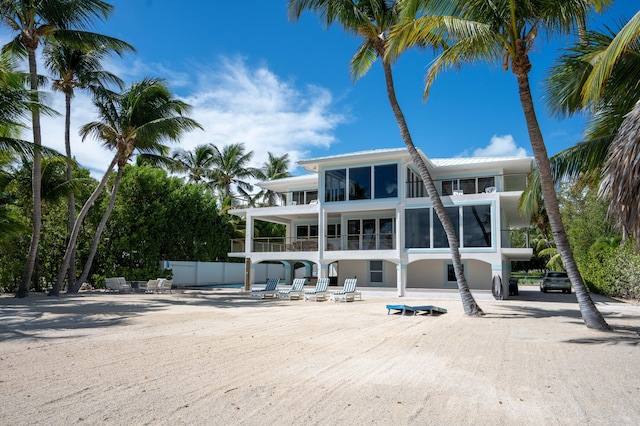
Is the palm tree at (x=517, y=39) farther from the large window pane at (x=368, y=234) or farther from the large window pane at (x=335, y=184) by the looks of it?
the large window pane at (x=335, y=184)

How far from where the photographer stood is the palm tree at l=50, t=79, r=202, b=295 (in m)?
23.1

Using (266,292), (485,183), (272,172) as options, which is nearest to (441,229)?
A: (485,183)

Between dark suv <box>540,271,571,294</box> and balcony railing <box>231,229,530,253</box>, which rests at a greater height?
balcony railing <box>231,229,530,253</box>

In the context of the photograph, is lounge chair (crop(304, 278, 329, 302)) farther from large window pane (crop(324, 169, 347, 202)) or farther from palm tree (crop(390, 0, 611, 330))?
palm tree (crop(390, 0, 611, 330))

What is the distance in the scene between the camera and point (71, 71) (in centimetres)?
2409

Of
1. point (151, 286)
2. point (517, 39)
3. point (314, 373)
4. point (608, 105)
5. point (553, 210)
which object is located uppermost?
point (517, 39)

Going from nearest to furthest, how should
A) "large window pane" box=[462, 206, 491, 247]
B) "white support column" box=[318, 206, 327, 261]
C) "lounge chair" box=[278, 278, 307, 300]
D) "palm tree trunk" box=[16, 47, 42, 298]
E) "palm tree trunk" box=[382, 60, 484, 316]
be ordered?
1. "palm tree trunk" box=[382, 60, 484, 316]
2. "palm tree trunk" box=[16, 47, 42, 298]
3. "lounge chair" box=[278, 278, 307, 300]
4. "large window pane" box=[462, 206, 491, 247]
5. "white support column" box=[318, 206, 327, 261]

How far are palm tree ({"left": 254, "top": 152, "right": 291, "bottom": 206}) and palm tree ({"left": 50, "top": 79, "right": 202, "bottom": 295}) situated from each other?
21541mm

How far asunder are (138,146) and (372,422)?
22.8 metres

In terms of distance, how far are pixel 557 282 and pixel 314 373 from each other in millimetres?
27242

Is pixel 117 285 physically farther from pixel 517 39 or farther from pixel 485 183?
pixel 517 39

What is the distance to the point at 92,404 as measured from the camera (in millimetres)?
5156

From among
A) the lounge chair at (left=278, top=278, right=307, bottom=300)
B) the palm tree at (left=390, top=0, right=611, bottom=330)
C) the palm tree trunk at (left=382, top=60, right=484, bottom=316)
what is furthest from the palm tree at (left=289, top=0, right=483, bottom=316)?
the lounge chair at (left=278, top=278, right=307, bottom=300)

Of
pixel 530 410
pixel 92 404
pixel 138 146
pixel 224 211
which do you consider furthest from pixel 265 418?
pixel 224 211
